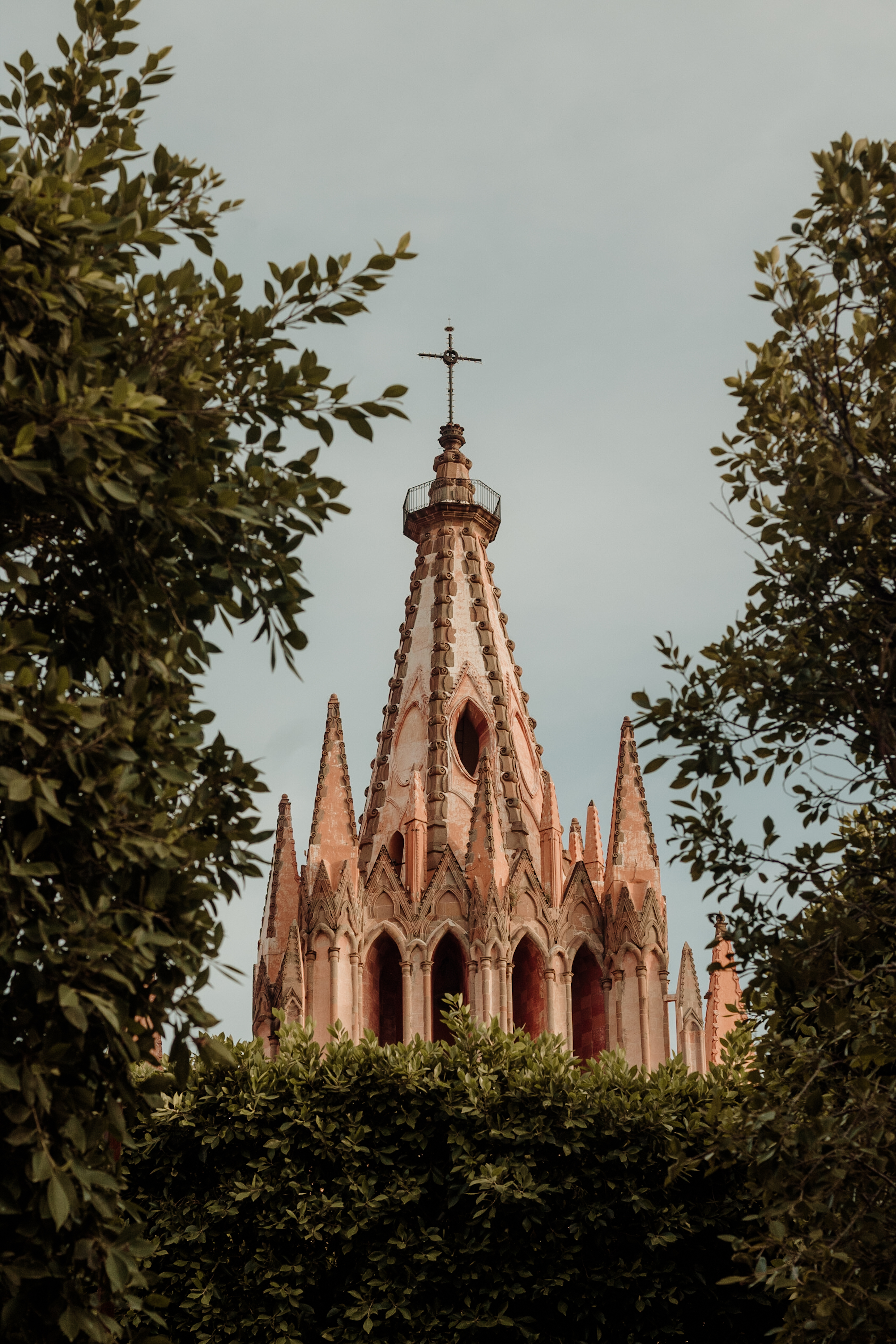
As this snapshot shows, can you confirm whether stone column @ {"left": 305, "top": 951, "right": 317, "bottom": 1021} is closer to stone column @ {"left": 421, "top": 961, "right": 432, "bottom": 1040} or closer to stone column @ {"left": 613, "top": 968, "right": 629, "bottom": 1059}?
stone column @ {"left": 421, "top": 961, "right": 432, "bottom": 1040}

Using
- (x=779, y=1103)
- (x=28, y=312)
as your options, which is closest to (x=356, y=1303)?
(x=779, y=1103)

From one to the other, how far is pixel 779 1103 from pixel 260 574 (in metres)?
4.79

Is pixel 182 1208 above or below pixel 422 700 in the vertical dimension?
below

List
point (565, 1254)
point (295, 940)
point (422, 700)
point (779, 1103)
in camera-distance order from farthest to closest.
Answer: point (422, 700) → point (295, 940) → point (565, 1254) → point (779, 1103)

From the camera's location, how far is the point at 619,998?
36094mm

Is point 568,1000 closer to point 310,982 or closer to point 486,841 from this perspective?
point 486,841

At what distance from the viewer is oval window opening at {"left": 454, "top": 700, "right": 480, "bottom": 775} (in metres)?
38.7

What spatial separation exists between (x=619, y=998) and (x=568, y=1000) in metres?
1.19

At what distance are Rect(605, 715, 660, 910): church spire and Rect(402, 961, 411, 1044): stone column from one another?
5.35 m

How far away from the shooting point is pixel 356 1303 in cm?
1783

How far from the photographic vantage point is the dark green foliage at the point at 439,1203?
17.6 meters

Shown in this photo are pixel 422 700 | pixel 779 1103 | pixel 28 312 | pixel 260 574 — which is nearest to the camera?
pixel 28 312

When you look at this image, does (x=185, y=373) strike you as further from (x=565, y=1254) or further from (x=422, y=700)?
(x=422, y=700)

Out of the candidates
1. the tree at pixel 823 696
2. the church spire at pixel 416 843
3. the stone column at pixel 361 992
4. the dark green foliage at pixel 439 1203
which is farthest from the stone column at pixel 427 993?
the tree at pixel 823 696
